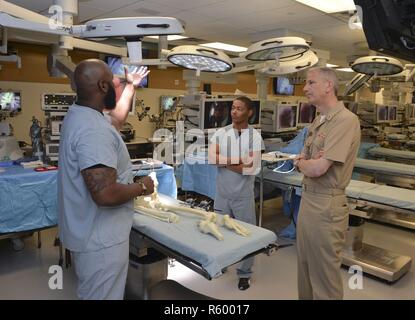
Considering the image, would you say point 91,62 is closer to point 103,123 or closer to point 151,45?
point 103,123

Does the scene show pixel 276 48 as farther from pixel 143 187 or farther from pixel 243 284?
pixel 243 284

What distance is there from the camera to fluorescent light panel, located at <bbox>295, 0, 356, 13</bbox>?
13.0ft

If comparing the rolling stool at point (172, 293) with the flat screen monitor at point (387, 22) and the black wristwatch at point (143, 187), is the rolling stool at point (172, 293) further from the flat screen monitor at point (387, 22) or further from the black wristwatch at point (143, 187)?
the flat screen monitor at point (387, 22)

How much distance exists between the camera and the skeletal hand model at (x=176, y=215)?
7.16 ft

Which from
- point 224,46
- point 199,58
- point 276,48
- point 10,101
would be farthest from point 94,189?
point 224,46

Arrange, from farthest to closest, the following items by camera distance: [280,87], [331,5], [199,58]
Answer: [280,87] < [331,5] < [199,58]

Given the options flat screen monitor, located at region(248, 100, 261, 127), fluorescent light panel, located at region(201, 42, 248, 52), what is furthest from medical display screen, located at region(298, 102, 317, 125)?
fluorescent light panel, located at region(201, 42, 248, 52)

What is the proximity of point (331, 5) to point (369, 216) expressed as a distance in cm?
240

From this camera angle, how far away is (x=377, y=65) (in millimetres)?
4145

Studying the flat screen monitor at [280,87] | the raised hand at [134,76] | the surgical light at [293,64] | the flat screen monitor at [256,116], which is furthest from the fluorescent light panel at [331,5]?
the flat screen monitor at [280,87]

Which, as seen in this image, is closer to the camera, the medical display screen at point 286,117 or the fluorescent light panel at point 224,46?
the medical display screen at point 286,117

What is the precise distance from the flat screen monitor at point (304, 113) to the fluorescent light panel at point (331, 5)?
6.41 feet

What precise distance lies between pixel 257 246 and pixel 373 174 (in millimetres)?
4191

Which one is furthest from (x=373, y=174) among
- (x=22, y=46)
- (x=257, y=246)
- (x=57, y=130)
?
(x=22, y=46)
